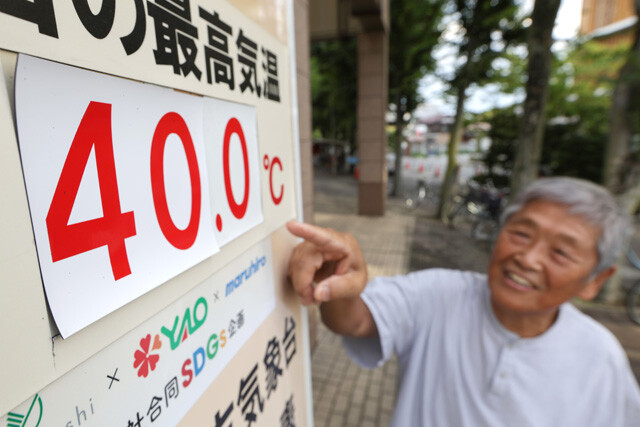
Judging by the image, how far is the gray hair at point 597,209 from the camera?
118cm

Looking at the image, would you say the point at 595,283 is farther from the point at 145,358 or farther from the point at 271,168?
the point at 145,358

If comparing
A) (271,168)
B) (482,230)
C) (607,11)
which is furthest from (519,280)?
(607,11)

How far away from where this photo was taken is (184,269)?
2.10ft

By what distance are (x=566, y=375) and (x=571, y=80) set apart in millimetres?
10417

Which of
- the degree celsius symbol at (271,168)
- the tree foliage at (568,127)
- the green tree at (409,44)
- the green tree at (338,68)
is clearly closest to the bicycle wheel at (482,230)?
the tree foliage at (568,127)

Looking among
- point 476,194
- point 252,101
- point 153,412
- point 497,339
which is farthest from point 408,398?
point 476,194

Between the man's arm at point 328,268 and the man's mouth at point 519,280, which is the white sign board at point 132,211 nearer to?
the man's arm at point 328,268

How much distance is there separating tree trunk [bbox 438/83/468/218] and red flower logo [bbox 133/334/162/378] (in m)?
8.20

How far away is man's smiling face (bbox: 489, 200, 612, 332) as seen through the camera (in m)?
1.18

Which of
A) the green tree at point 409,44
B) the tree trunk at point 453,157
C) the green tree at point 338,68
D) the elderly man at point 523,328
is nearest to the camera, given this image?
the elderly man at point 523,328

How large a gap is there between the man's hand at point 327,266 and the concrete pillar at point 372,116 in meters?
7.08

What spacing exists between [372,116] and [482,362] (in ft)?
23.1

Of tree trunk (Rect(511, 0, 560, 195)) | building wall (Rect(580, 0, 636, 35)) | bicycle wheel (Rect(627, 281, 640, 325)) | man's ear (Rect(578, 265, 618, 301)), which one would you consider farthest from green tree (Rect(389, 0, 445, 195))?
building wall (Rect(580, 0, 636, 35))

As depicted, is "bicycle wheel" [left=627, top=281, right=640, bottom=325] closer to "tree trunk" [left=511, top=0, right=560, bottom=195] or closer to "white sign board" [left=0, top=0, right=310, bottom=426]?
"tree trunk" [left=511, top=0, right=560, bottom=195]
